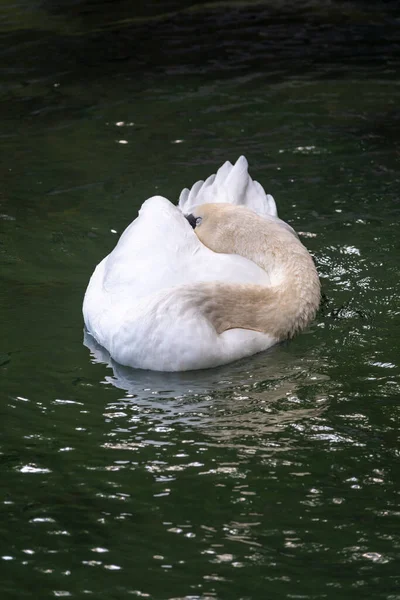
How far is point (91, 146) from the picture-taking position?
1016 cm

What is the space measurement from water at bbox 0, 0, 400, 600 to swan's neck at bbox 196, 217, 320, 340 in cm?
16

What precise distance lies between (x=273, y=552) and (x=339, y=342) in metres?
2.29

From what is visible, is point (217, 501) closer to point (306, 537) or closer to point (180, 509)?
point (180, 509)

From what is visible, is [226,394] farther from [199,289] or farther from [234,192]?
[234,192]

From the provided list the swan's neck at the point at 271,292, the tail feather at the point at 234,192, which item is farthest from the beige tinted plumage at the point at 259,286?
the tail feather at the point at 234,192

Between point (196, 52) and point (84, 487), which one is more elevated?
point (196, 52)

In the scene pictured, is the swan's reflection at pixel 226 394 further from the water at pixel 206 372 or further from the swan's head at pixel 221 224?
the swan's head at pixel 221 224

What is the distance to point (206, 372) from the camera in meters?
6.35

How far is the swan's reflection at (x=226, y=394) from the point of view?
5.74 m

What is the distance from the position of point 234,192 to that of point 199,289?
1801 millimetres

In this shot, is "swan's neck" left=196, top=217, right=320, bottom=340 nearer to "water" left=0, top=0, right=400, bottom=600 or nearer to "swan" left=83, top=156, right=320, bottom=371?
"swan" left=83, top=156, right=320, bottom=371

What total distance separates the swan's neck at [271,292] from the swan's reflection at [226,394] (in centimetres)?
18

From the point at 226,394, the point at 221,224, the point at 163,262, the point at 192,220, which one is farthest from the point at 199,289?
the point at 192,220

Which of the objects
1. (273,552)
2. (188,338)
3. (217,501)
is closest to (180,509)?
(217,501)
